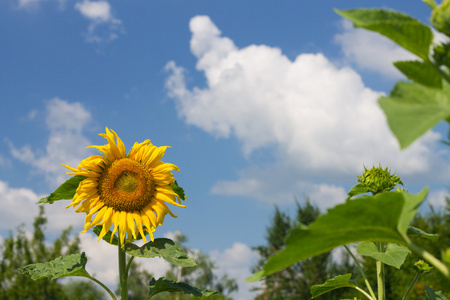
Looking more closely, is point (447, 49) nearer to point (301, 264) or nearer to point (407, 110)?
point (407, 110)

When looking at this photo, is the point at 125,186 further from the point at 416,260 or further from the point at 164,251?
the point at 416,260

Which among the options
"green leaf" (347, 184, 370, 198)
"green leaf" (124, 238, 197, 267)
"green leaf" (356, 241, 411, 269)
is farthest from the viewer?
"green leaf" (347, 184, 370, 198)

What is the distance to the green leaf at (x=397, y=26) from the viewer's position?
85cm

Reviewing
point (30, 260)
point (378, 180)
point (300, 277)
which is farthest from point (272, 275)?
point (378, 180)

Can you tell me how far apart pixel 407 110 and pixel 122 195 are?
2134mm

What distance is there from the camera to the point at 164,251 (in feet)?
7.54

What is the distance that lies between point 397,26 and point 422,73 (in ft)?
0.37

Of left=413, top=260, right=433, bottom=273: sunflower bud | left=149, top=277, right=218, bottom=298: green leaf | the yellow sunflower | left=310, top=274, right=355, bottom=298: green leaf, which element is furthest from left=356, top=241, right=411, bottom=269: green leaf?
the yellow sunflower

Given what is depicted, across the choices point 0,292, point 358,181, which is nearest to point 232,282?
point 0,292

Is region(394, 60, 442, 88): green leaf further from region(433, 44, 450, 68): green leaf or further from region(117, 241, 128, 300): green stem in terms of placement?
region(117, 241, 128, 300): green stem

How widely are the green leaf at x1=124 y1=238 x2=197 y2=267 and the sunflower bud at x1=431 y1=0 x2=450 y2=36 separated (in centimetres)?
166

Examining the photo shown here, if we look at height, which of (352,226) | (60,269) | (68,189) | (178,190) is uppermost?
(68,189)

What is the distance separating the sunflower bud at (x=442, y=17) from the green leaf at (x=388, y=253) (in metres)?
1.27

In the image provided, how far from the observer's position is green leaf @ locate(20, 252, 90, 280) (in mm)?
2291
